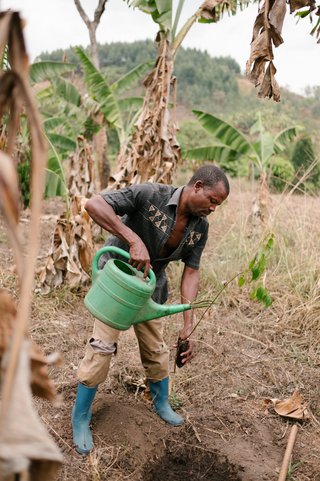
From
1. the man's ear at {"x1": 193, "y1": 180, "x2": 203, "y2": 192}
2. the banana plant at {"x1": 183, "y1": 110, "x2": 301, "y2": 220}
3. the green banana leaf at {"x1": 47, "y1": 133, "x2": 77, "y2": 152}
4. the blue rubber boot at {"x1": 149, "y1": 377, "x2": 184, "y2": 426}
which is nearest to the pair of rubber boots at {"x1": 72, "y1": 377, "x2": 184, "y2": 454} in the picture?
the blue rubber boot at {"x1": 149, "y1": 377, "x2": 184, "y2": 426}

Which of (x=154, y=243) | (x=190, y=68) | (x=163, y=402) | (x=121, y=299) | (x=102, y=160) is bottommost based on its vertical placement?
(x=163, y=402)

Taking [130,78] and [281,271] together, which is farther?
[130,78]

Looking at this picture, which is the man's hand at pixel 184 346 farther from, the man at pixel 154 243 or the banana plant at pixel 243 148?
the banana plant at pixel 243 148

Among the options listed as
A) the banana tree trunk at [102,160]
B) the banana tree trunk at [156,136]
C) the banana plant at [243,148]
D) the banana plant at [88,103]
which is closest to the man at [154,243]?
the banana tree trunk at [156,136]

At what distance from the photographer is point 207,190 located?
2.46 meters

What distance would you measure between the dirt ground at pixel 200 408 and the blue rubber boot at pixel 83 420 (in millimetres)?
51

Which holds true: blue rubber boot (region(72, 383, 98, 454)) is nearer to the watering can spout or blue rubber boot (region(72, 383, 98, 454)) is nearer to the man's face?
the watering can spout

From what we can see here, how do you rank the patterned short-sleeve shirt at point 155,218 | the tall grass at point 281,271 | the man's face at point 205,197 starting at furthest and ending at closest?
the tall grass at point 281,271
the patterned short-sleeve shirt at point 155,218
the man's face at point 205,197

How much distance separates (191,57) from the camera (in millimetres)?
48625

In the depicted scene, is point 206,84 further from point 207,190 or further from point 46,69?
point 207,190

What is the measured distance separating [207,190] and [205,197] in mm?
35

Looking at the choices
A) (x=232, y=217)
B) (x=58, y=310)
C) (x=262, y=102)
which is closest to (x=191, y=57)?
(x=262, y=102)

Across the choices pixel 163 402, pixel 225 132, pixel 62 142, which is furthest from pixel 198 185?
pixel 62 142

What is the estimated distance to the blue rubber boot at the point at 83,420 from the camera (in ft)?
8.23
